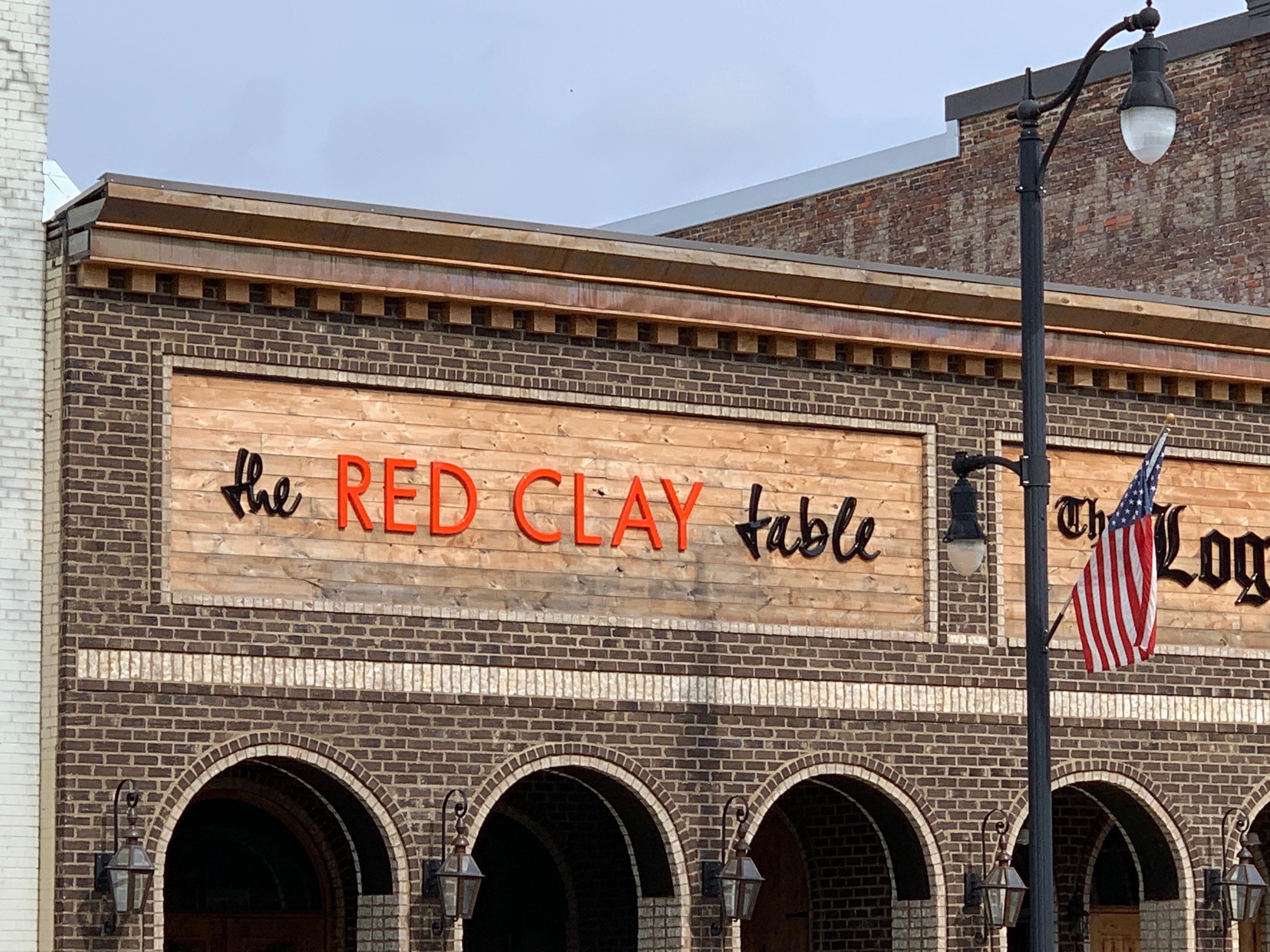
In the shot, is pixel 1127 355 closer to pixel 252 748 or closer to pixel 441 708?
pixel 441 708

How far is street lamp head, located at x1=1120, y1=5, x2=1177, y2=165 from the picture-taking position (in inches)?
650

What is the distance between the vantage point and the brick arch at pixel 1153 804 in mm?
24062

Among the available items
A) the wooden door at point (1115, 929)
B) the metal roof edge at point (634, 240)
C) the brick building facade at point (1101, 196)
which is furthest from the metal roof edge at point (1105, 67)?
the wooden door at point (1115, 929)

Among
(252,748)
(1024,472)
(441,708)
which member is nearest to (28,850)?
(252,748)

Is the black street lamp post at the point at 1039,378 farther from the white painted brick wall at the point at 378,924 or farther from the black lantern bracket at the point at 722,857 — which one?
the white painted brick wall at the point at 378,924

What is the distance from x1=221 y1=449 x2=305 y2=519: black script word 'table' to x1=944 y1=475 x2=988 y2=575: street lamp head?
5665 mm

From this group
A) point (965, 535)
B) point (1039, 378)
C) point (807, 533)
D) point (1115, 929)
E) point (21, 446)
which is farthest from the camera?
point (1115, 929)

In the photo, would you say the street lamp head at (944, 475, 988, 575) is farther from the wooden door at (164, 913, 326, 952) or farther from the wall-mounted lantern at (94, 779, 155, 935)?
the wooden door at (164, 913, 326, 952)

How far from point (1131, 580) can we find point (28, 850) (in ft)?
28.2

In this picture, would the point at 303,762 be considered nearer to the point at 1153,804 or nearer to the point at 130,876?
the point at 130,876

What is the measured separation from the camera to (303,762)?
20656 mm

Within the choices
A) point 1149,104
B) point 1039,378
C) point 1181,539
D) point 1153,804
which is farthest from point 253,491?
point 1181,539

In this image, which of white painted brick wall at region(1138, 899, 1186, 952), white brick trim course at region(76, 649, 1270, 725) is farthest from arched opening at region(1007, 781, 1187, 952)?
white brick trim course at region(76, 649, 1270, 725)

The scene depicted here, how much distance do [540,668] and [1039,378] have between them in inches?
245
